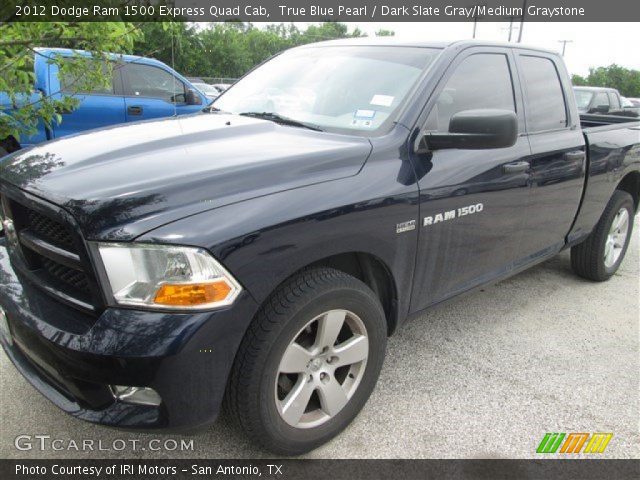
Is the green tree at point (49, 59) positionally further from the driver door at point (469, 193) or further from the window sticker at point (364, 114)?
the driver door at point (469, 193)

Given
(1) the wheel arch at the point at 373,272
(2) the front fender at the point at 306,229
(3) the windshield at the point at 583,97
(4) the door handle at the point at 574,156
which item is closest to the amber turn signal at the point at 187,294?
(2) the front fender at the point at 306,229

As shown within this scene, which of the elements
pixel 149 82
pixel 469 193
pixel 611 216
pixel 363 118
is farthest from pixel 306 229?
pixel 149 82

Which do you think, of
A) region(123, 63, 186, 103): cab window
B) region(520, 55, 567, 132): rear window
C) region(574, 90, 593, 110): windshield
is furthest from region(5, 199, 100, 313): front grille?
region(574, 90, 593, 110): windshield

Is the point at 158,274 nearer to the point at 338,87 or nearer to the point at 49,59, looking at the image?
the point at 338,87

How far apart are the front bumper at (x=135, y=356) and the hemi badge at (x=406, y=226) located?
82 cm

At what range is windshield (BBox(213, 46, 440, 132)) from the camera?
103 inches

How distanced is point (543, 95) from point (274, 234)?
2.54 metres

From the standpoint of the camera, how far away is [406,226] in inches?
92.7

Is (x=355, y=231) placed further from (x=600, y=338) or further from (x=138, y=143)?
(x=600, y=338)

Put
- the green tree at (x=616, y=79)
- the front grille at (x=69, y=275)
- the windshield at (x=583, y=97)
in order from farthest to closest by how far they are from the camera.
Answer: the green tree at (x=616, y=79)
the windshield at (x=583, y=97)
the front grille at (x=69, y=275)

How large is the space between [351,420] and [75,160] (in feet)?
5.49

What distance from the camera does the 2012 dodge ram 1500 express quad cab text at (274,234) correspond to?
1.71m

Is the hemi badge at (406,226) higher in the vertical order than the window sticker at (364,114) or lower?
lower

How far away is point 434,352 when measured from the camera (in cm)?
318
